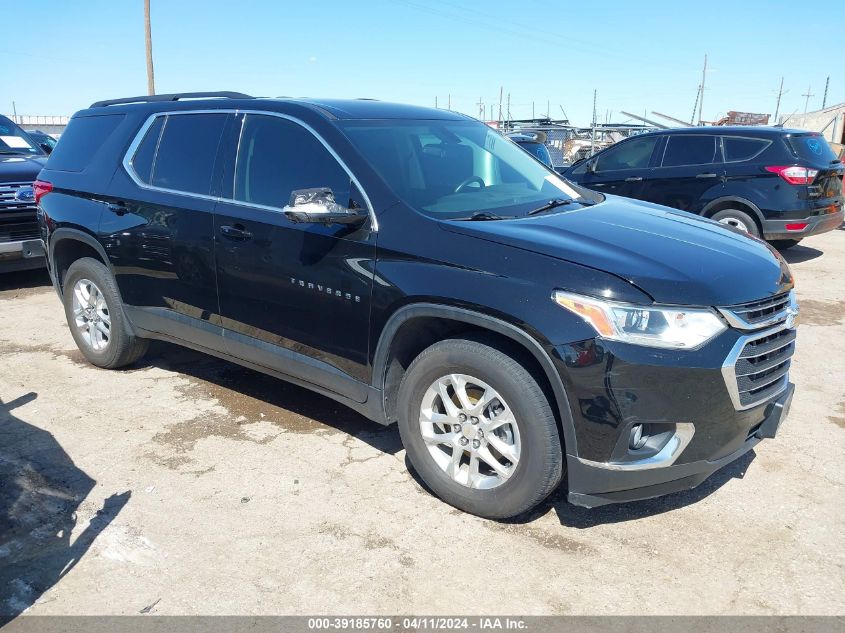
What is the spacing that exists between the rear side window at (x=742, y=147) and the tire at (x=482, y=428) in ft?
23.7

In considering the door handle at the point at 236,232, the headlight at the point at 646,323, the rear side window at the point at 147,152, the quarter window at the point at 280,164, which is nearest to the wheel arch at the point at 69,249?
the rear side window at the point at 147,152

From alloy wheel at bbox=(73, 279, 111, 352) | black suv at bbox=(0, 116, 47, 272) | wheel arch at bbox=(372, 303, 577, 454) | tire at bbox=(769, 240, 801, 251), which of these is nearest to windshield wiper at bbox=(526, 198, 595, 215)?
wheel arch at bbox=(372, 303, 577, 454)

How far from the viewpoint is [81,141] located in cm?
508

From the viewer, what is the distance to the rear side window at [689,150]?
9.07 m

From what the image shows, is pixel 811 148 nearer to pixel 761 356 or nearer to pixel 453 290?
pixel 761 356

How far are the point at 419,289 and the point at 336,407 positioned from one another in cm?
168

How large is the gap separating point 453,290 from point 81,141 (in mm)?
3525

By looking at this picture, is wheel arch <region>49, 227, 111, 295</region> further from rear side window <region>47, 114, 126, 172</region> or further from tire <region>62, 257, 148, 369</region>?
rear side window <region>47, 114, 126, 172</region>

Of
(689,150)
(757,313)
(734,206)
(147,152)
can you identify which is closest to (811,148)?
(734,206)

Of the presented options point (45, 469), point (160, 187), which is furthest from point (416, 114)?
point (45, 469)

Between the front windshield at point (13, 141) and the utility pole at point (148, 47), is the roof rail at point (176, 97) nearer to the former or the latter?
the front windshield at point (13, 141)

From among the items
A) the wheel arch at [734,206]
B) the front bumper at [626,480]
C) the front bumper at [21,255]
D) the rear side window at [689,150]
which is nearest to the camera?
the front bumper at [626,480]

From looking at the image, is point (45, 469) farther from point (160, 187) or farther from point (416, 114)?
point (416, 114)

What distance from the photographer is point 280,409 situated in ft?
14.8
